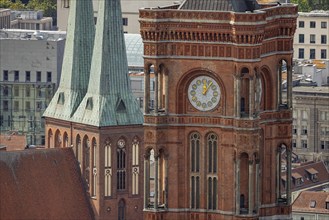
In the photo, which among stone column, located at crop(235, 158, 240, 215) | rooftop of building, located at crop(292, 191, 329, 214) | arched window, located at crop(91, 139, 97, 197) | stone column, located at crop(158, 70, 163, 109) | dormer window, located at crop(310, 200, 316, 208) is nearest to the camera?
stone column, located at crop(235, 158, 240, 215)

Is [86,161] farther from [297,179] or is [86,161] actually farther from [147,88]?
[147,88]

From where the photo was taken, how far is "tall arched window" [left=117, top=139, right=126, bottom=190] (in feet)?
545

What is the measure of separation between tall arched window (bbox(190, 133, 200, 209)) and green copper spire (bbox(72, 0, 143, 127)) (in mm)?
51901

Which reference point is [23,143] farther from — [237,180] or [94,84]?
[237,180]

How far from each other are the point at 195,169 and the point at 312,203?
75366 millimetres

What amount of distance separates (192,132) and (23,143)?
275 feet

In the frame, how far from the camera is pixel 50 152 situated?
165 meters

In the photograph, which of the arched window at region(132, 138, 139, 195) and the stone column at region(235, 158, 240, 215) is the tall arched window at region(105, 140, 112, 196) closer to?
the arched window at region(132, 138, 139, 195)

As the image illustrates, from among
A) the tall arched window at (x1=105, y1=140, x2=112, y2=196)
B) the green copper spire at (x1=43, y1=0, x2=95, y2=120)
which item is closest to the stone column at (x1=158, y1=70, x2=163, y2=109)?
the tall arched window at (x1=105, y1=140, x2=112, y2=196)

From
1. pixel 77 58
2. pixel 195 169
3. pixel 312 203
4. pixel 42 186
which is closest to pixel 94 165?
pixel 42 186

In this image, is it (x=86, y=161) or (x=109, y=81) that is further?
(x=86, y=161)

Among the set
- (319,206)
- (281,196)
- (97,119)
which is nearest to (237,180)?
(281,196)

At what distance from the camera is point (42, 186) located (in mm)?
163375

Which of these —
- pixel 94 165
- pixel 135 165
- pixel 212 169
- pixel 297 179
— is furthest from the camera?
pixel 297 179
